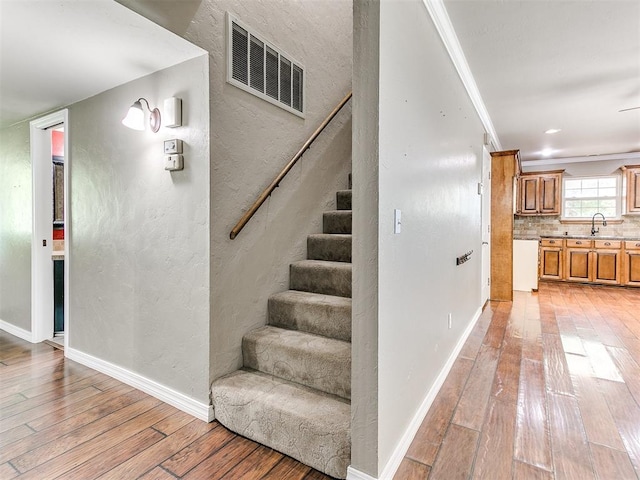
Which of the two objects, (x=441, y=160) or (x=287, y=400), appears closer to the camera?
(x=287, y=400)

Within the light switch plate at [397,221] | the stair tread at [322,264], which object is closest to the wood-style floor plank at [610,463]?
the light switch plate at [397,221]

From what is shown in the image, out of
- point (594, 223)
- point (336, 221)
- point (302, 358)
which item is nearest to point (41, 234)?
point (336, 221)

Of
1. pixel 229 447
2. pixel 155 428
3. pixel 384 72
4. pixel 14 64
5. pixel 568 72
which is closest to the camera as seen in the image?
pixel 384 72

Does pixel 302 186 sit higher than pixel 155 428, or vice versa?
pixel 302 186

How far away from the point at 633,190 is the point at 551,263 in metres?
1.88

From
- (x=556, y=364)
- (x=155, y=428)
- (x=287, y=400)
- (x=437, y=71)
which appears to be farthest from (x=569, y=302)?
(x=155, y=428)

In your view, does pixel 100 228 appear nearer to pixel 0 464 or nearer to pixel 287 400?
pixel 0 464

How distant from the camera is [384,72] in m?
1.47

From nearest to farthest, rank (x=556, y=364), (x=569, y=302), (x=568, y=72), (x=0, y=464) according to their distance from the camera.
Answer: (x=0, y=464) < (x=556, y=364) < (x=568, y=72) < (x=569, y=302)

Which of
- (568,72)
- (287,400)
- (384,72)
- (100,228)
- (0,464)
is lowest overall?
(0,464)

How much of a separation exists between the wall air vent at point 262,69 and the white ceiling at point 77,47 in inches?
9.5

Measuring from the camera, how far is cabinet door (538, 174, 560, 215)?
682 cm

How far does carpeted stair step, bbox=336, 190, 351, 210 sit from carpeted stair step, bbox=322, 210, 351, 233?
0.72 feet

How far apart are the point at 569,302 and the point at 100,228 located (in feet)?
19.4
